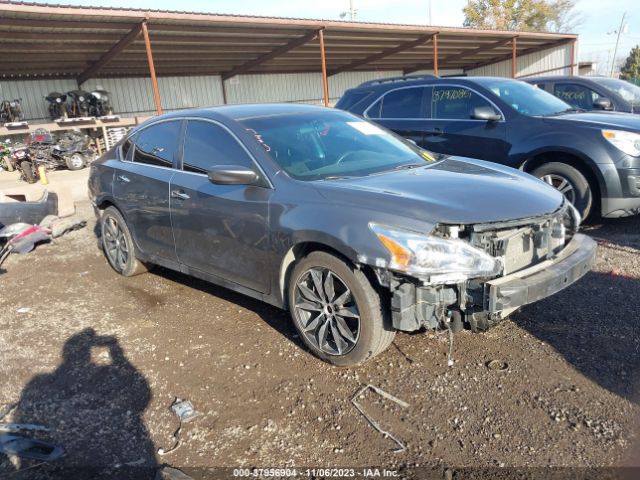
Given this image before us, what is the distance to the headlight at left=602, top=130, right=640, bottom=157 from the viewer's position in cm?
544

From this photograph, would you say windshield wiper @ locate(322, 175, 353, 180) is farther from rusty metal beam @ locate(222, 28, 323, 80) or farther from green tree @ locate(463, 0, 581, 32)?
green tree @ locate(463, 0, 581, 32)

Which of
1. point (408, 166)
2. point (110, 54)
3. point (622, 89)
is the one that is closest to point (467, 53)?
point (110, 54)

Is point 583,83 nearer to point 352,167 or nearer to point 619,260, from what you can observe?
point 619,260

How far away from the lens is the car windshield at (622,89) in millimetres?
9039

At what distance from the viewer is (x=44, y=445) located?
2750mm

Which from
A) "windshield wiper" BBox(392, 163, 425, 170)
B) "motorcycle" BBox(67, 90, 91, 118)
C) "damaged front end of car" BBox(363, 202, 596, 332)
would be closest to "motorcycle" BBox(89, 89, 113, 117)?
"motorcycle" BBox(67, 90, 91, 118)

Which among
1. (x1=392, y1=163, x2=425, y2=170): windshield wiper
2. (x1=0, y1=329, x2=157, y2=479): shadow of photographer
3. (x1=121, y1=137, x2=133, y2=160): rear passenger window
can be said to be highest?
(x1=121, y1=137, x2=133, y2=160): rear passenger window

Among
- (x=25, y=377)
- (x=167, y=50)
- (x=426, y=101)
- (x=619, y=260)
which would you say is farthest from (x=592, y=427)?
(x=167, y=50)

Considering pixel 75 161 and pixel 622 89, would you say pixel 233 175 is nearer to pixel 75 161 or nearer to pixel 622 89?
pixel 622 89

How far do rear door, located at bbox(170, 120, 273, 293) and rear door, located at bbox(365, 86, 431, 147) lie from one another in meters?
3.67

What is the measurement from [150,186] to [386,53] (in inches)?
801

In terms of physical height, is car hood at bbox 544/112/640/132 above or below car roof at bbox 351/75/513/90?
below

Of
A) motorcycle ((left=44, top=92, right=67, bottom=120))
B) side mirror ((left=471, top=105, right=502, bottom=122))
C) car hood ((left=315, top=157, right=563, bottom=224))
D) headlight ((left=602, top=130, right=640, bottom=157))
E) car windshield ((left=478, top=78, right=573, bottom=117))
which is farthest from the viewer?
motorcycle ((left=44, top=92, right=67, bottom=120))

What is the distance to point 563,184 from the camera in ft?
18.9
